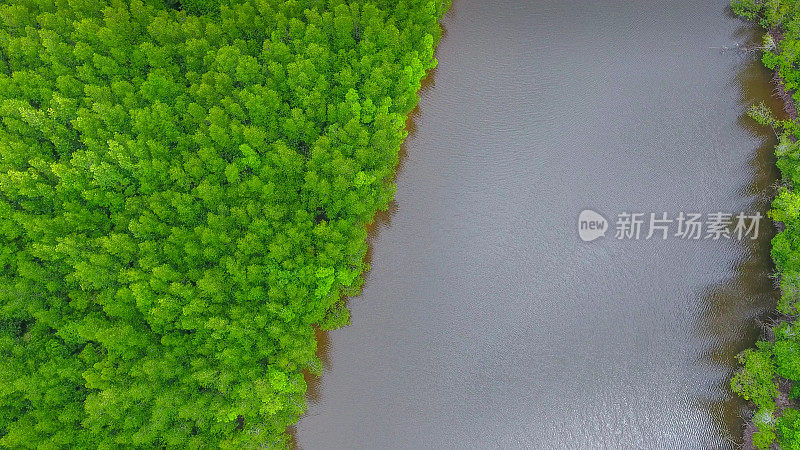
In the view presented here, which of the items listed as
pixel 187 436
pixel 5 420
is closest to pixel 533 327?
pixel 187 436

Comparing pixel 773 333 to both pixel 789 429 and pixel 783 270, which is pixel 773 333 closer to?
pixel 783 270

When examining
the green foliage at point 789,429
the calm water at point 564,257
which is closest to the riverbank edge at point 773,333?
the green foliage at point 789,429

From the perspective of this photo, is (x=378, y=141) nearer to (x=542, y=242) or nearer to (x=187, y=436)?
(x=542, y=242)

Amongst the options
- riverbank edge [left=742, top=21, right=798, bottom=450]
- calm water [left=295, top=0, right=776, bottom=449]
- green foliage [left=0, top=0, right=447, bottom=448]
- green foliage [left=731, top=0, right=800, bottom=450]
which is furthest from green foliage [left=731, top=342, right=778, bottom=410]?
green foliage [left=0, top=0, right=447, bottom=448]

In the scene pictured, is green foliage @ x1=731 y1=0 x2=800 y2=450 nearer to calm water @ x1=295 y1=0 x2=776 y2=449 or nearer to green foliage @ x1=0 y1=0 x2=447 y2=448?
calm water @ x1=295 y1=0 x2=776 y2=449

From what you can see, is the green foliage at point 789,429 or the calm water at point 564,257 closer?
the green foliage at point 789,429
